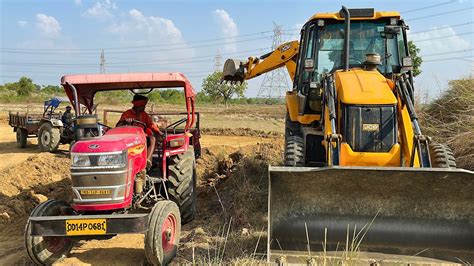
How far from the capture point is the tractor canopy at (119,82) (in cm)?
566

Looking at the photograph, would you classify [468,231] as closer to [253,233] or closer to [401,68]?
[253,233]

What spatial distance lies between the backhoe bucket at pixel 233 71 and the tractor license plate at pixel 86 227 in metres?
4.91

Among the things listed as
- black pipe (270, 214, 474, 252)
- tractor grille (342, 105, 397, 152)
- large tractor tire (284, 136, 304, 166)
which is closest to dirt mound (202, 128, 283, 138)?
large tractor tire (284, 136, 304, 166)

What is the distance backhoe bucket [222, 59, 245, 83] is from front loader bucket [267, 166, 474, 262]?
192 inches

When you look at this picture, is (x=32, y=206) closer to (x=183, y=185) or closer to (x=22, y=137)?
(x=183, y=185)

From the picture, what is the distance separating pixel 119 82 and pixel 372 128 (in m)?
3.21

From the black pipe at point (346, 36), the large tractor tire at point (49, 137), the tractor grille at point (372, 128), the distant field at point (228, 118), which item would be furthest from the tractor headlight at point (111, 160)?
the distant field at point (228, 118)

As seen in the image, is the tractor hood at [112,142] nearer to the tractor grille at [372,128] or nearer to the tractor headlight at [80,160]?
the tractor headlight at [80,160]

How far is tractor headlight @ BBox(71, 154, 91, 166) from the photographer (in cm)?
456

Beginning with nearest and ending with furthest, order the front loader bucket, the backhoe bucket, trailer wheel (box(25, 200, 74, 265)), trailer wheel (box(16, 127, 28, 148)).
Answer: the front loader bucket
trailer wheel (box(25, 200, 74, 265))
the backhoe bucket
trailer wheel (box(16, 127, 28, 148))

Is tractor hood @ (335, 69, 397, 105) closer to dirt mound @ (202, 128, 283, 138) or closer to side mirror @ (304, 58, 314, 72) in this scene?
side mirror @ (304, 58, 314, 72)

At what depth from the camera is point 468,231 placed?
3.84 meters

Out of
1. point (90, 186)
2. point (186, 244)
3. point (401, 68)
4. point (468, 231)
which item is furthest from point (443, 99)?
point (90, 186)

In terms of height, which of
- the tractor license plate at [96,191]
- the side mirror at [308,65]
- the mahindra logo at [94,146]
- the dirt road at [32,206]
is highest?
the side mirror at [308,65]
